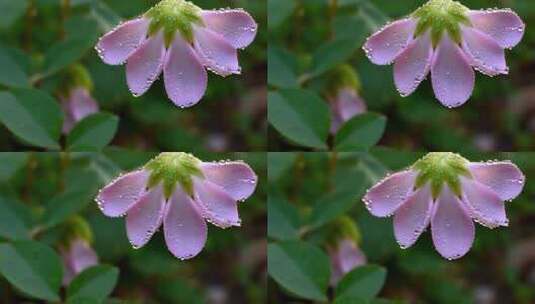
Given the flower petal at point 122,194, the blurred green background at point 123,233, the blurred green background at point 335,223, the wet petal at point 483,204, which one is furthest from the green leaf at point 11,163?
the wet petal at point 483,204

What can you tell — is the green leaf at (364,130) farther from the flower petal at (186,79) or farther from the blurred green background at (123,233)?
the flower petal at (186,79)

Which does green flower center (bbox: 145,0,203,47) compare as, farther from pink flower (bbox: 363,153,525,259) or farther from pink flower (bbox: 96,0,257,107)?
pink flower (bbox: 363,153,525,259)

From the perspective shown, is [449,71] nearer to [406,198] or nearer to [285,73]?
[406,198]

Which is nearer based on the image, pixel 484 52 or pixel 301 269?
pixel 484 52

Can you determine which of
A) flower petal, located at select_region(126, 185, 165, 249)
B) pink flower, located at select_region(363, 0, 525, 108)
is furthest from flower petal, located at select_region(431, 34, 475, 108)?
flower petal, located at select_region(126, 185, 165, 249)

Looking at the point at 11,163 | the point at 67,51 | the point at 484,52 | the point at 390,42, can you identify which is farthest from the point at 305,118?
the point at 11,163

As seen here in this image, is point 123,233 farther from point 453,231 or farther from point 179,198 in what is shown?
point 453,231
